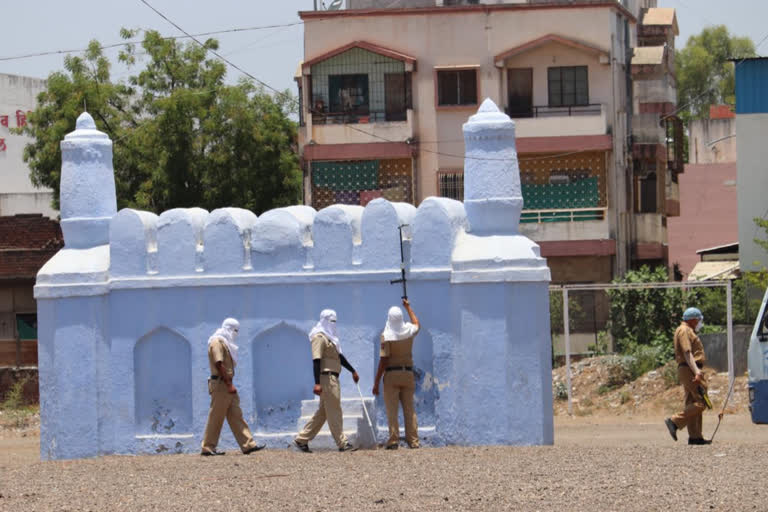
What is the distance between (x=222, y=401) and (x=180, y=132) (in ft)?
72.0

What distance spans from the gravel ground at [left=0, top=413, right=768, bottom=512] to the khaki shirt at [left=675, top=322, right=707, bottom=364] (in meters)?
1.09

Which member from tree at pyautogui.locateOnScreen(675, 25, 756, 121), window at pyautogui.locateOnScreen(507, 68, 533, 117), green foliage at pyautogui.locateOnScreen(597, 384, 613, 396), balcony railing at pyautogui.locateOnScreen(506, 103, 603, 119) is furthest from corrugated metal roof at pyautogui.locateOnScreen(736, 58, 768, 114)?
tree at pyautogui.locateOnScreen(675, 25, 756, 121)

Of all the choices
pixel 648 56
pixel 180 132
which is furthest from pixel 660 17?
pixel 180 132

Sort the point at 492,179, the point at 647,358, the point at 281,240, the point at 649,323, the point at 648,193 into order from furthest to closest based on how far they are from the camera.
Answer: the point at 648,193, the point at 649,323, the point at 647,358, the point at 281,240, the point at 492,179

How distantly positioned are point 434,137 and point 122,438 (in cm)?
2014

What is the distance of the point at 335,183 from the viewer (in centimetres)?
3766

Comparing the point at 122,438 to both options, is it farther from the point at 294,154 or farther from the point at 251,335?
the point at 294,154

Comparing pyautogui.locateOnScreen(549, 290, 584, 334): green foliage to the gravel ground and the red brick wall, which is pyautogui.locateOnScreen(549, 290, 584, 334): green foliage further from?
the gravel ground

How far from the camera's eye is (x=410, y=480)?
13.5 meters

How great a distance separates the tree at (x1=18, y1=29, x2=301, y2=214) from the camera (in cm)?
3853

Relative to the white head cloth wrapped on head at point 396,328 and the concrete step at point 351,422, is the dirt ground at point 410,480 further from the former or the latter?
the white head cloth wrapped on head at point 396,328

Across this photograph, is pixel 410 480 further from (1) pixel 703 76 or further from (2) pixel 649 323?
(1) pixel 703 76

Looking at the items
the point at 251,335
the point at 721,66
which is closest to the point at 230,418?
the point at 251,335

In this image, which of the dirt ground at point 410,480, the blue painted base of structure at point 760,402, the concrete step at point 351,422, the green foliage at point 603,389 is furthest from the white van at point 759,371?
the green foliage at point 603,389
